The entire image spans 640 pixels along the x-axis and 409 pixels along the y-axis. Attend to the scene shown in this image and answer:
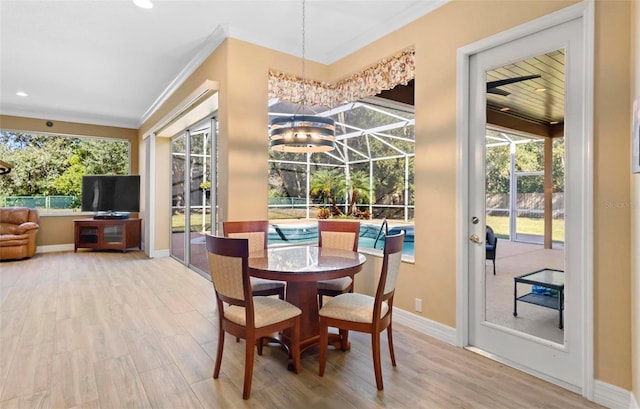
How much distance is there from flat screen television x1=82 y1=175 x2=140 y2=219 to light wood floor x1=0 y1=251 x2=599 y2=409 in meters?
3.87

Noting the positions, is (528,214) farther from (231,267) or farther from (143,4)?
(143,4)

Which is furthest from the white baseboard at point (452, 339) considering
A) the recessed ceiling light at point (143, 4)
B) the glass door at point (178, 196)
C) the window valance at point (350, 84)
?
the glass door at point (178, 196)

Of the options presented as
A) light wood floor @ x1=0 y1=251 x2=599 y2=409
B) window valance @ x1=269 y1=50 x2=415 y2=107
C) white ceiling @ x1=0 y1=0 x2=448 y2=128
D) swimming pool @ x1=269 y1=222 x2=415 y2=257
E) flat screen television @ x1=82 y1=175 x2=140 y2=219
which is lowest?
light wood floor @ x1=0 y1=251 x2=599 y2=409

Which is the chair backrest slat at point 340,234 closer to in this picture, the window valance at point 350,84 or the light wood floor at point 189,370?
the light wood floor at point 189,370

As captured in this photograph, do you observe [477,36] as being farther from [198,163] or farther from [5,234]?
[5,234]

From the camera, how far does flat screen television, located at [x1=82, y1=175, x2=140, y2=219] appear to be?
729 cm

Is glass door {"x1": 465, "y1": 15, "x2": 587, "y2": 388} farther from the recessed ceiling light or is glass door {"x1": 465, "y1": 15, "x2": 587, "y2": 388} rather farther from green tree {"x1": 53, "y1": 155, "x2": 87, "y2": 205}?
green tree {"x1": 53, "y1": 155, "x2": 87, "y2": 205}

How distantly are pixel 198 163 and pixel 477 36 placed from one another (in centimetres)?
444

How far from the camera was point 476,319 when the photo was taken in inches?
106

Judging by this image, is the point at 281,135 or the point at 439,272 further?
the point at 281,135

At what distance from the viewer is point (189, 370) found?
2.37 m

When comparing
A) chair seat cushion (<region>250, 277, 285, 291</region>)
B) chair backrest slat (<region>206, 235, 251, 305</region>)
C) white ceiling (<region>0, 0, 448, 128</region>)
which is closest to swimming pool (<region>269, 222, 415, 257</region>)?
chair seat cushion (<region>250, 277, 285, 291</region>)

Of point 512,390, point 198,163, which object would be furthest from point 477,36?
point 198,163

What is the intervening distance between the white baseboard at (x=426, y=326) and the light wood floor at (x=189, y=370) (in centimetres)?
7
